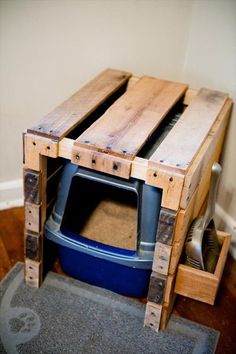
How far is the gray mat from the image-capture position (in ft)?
3.89

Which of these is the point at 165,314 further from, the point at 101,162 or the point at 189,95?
the point at 189,95

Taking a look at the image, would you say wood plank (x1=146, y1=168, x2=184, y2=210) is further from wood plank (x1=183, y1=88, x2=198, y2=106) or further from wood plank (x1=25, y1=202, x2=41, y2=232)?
wood plank (x1=183, y1=88, x2=198, y2=106)

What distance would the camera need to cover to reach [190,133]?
3.84 ft

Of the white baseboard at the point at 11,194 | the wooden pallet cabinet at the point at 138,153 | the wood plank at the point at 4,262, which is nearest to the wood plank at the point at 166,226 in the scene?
the wooden pallet cabinet at the point at 138,153

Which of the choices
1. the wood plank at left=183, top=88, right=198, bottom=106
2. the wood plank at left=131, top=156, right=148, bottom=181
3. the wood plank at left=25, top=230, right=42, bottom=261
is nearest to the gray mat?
the wood plank at left=25, top=230, right=42, bottom=261

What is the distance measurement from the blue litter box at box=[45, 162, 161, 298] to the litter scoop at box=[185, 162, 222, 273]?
11cm

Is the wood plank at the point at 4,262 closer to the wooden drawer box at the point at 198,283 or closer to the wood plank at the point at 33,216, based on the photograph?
the wood plank at the point at 33,216

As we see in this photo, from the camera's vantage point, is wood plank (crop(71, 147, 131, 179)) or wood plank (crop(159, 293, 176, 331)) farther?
wood plank (crop(159, 293, 176, 331))

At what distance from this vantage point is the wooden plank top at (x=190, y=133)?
3.41 ft

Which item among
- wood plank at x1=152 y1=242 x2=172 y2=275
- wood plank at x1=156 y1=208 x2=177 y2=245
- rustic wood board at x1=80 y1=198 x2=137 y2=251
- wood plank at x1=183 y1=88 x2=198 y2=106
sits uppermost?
wood plank at x1=183 y1=88 x2=198 y2=106

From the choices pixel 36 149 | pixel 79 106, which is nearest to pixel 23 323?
pixel 36 149

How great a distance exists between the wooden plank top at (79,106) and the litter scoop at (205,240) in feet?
1.26

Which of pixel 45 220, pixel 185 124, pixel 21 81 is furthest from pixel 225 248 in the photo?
pixel 21 81

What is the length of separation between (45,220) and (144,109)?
1.36 feet
